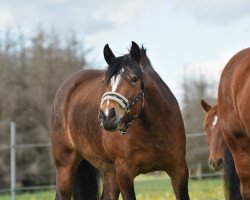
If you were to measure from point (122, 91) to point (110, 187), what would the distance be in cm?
218

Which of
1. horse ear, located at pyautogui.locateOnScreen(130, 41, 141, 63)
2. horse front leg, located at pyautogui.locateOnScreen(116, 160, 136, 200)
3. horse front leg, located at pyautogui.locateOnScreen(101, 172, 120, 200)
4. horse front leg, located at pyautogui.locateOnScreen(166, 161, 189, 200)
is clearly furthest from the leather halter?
horse front leg, located at pyautogui.locateOnScreen(101, 172, 120, 200)

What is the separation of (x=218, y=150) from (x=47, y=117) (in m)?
22.4

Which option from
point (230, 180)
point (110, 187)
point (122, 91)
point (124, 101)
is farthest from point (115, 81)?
point (230, 180)

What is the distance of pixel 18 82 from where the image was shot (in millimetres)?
31031

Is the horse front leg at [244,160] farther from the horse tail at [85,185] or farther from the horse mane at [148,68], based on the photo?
the horse tail at [85,185]

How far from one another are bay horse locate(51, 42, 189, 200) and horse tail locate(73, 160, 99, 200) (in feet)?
1.22

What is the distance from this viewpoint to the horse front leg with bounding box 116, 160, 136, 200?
5.83 metres

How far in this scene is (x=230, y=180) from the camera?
7062 mm

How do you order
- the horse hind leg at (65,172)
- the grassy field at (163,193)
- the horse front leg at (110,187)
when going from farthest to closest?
the grassy field at (163,193)
the horse hind leg at (65,172)
the horse front leg at (110,187)

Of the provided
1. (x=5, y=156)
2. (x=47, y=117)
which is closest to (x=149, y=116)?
(x=5, y=156)

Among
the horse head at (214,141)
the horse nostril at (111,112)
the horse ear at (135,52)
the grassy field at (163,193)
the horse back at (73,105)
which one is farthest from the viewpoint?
the grassy field at (163,193)

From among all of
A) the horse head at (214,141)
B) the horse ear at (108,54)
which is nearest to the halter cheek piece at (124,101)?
the horse ear at (108,54)

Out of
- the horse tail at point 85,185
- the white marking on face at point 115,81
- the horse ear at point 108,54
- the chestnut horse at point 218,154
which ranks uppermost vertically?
Result: the horse ear at point 108,54

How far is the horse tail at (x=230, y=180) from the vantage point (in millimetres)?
6990
